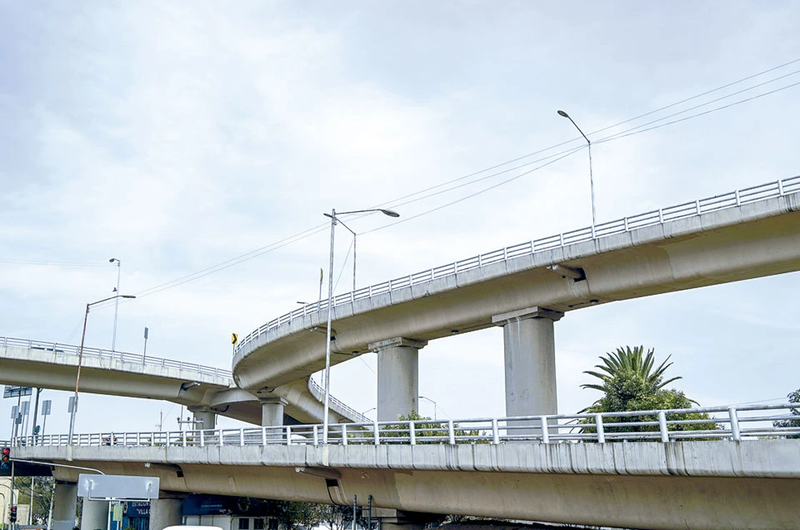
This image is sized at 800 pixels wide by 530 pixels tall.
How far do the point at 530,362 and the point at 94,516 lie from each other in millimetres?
31308

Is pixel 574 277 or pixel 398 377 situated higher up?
pixel 574 277

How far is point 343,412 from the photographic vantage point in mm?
77250

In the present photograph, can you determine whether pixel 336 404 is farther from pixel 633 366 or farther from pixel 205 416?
pixel 633 366

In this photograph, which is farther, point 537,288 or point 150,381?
point 150,381

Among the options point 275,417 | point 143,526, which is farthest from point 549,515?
point 275,417

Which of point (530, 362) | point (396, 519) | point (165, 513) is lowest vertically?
point (396, 519)

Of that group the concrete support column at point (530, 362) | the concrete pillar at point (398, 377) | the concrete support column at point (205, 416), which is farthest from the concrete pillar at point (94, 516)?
the concrete support column at point (530, 362)

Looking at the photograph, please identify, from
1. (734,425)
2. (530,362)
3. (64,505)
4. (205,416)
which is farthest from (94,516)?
(734,425)

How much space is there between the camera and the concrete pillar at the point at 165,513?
47.1 m

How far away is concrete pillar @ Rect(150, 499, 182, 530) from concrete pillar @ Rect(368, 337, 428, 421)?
493 inches

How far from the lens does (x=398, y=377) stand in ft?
154

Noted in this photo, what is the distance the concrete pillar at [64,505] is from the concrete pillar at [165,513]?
16.3 meters

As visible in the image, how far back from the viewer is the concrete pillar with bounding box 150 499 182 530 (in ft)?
155

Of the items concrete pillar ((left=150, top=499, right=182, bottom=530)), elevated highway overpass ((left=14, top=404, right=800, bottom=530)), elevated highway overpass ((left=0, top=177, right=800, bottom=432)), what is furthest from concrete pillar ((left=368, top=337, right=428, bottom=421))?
concrete pillar ((left=150, top=499, right=182, bottom=530))
